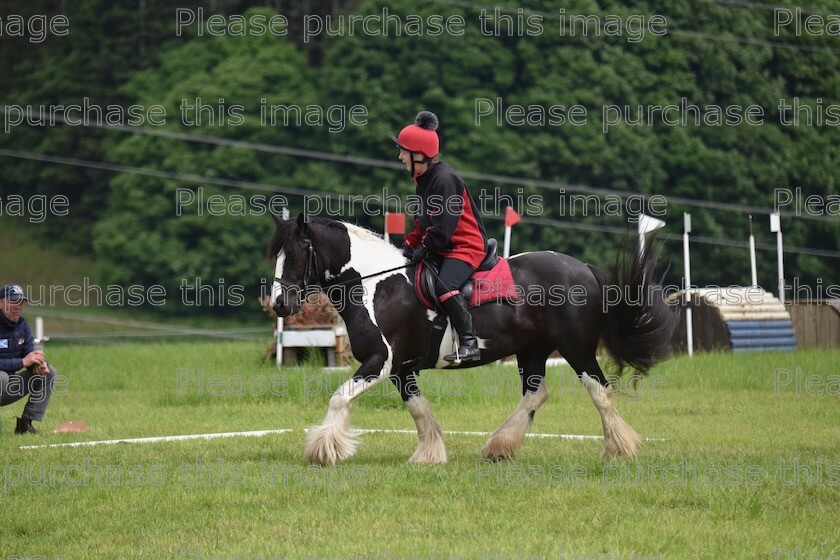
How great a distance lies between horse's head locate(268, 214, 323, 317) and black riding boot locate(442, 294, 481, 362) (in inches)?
45.7

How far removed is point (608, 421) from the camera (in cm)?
980

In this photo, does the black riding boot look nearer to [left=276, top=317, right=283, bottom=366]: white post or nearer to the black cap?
the black cap

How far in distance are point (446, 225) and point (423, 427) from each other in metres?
1.72

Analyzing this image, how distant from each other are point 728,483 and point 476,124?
32.1 metres

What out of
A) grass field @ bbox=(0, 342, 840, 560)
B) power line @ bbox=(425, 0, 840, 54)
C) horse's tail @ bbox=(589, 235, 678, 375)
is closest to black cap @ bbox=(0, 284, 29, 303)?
grass field @ bbox=(0, 342, 840, 560)

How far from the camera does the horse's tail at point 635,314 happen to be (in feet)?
33.6

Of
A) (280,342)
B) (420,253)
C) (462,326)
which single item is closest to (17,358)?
(420,253)

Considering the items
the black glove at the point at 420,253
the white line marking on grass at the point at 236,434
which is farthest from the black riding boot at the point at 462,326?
the white line marking on grass at the point at 236,434

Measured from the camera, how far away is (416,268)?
389 inches

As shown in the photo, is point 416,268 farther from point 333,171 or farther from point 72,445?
point 333,171

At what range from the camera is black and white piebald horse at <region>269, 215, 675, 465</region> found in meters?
9.48

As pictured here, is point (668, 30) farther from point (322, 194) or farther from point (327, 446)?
point (327, 446)

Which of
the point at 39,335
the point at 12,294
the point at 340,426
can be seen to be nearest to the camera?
the point at 340,426

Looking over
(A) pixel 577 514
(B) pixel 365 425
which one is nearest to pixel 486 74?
(B) pixel 365 425
